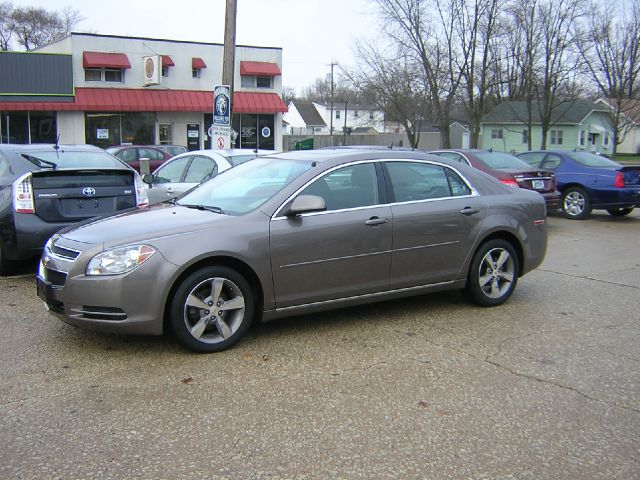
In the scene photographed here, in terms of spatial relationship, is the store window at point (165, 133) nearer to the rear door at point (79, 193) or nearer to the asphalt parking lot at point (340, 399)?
the rear door at point (79, 193)

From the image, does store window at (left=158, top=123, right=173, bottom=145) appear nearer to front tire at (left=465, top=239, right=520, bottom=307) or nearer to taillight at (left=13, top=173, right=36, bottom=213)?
taillight at (left=13, top=173, right=36, bottom=213)

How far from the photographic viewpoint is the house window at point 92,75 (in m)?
28.9

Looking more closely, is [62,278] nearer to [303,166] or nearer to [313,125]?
[303,166]

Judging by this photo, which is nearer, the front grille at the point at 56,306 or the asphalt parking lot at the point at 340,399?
the asphalt parking lot at the point at 340,399

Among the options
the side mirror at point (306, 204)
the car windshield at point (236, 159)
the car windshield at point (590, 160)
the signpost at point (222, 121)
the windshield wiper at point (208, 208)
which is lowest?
the windshield wiper at point (208, 208)

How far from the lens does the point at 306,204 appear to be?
477cm

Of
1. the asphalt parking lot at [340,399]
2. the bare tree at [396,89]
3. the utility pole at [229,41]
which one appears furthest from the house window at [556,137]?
the asphalt parking lot at [340,399]

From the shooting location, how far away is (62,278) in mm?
4480

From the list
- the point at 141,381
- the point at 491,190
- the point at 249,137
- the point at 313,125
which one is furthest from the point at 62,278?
the point at 313,125

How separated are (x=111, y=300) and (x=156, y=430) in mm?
Result: 1224

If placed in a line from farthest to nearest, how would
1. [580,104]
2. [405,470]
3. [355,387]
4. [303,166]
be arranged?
[580,104], [303,166], [355,387], [405,470]

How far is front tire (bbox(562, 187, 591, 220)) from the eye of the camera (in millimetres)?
13367

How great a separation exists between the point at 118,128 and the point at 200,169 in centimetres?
2256

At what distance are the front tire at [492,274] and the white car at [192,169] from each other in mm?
3927
